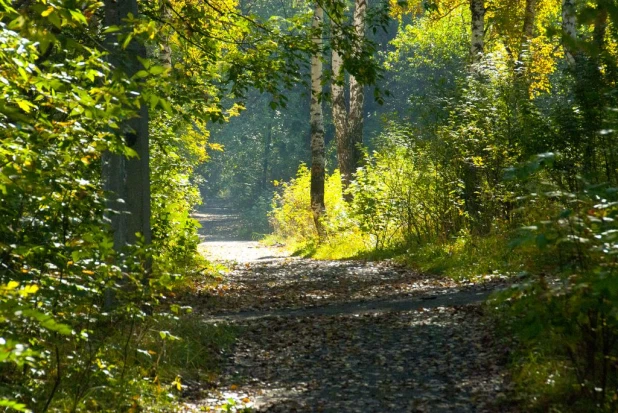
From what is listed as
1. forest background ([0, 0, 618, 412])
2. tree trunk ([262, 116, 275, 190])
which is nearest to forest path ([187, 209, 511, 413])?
forest background ([0, 0, 618, 412])

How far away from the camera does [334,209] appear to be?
21188 millimetres

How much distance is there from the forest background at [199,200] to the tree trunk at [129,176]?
0.02 m

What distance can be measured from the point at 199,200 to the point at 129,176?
8776 mm

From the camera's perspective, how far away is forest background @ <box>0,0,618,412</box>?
4035mm

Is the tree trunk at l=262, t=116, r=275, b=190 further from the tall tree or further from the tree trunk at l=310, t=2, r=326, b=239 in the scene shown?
the tree trunk at l=310, t=2, r=326, b=239

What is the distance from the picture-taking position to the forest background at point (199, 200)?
13.2 ft

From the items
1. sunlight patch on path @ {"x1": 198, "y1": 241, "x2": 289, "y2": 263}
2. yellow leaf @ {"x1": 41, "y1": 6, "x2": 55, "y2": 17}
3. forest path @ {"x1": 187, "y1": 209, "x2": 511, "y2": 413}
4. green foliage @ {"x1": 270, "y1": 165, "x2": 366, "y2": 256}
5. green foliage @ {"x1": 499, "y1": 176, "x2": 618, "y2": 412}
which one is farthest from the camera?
sunlight patch on path @ {"x1": 198, "y1": 241, "x2": 289, "y2": 263}

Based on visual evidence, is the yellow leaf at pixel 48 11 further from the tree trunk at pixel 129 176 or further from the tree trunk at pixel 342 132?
the tree trunk at pixel 342 132

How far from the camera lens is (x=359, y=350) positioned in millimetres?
7641

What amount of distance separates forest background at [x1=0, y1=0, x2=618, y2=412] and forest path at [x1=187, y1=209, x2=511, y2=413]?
354mm

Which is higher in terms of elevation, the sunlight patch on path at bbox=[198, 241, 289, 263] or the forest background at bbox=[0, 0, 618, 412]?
the forest background at bbox=[0, 0, 618, 412]

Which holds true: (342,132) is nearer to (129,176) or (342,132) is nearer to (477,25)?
(477,25)

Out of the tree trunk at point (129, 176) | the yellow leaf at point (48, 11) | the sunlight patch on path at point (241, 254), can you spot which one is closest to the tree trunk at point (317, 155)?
the sunlight patch on path at point (241, 254)

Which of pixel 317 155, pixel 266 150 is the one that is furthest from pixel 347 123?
pixel 266 150
